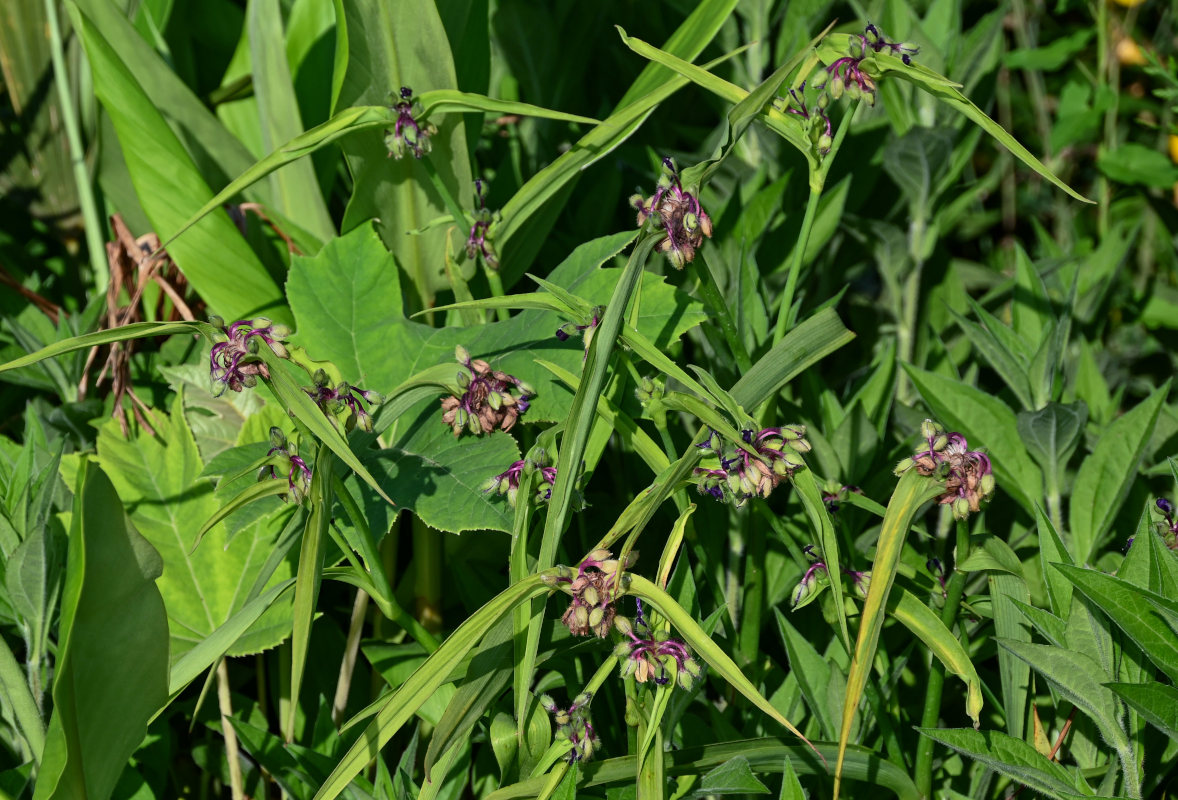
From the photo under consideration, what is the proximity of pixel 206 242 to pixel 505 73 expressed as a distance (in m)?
0.58

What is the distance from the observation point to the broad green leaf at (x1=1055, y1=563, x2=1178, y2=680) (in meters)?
0.67

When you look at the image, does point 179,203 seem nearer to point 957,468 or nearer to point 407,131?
point 407,131

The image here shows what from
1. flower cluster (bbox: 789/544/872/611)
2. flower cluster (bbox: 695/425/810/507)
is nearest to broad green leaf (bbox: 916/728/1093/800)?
flower cluster (bbox: 789/544/872/611)

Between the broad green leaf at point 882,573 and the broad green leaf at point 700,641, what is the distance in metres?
0.04

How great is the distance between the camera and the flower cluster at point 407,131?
0.84 m

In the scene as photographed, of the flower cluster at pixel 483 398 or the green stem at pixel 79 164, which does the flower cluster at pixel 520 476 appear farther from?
the green stem at pixel 79 164

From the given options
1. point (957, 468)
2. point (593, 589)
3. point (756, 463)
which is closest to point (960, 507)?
point (957, 468)

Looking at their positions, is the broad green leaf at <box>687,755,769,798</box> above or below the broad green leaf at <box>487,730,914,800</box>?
above

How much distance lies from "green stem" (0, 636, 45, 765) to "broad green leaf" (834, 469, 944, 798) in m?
0.59

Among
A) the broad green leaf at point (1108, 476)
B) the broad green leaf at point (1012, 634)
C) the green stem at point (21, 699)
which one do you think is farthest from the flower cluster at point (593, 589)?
the broad green leaf at point (1108, 476)

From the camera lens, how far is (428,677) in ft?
2.00

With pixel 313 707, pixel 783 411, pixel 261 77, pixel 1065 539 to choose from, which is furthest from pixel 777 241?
pixel 313 707

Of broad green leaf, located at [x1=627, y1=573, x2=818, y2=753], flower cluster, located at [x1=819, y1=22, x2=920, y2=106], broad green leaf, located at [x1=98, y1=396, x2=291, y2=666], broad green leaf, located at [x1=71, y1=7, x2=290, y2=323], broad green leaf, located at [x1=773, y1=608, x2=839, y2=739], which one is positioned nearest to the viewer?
broad green leaf, located at [x1=627, y1=573, x2=818, y2=753]

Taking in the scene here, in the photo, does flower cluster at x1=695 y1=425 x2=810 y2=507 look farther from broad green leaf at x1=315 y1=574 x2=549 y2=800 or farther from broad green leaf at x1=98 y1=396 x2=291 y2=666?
broad green leaf at x1=98 y1=396 x2=291 y2=666
